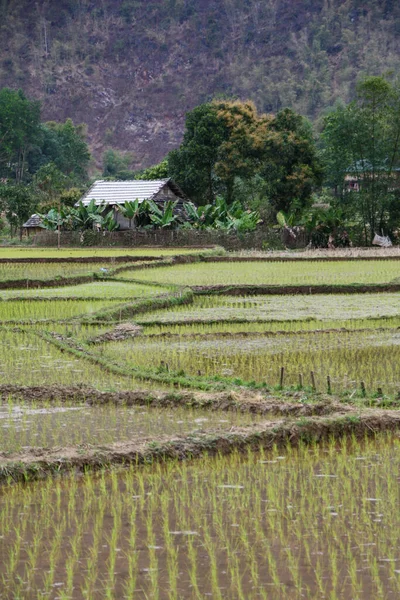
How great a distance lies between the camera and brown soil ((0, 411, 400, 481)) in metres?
5.14

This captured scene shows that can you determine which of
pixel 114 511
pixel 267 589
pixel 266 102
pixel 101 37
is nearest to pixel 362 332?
pixel 114 511

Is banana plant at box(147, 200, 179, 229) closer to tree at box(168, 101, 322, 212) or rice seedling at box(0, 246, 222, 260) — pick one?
rice seedling at box(0, 246, 222, 260)

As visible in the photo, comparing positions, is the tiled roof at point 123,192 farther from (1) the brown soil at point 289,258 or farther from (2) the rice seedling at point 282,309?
(2) the rice seedling at point 282,309

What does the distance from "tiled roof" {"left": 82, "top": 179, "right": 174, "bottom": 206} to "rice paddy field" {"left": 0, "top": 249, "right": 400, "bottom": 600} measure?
2447cm

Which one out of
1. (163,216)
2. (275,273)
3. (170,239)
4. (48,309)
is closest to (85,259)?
(275,273)

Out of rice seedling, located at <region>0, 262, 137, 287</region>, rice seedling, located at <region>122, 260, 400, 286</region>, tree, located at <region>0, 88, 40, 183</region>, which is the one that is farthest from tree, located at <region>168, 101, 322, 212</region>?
tree, located at <region>0, 88, 40, 183</region>

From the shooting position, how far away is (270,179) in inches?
1334

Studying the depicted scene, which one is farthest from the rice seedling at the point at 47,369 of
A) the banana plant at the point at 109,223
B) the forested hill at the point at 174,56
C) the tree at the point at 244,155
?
the forested hill at the point at 174,56

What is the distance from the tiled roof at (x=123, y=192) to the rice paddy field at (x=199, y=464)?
24.5 m

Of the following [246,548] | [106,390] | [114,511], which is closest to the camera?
[246,548]

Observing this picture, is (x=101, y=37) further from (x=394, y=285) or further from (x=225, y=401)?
(x=225, y=401)

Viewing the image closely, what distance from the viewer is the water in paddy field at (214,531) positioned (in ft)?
12.1

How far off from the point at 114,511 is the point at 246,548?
74 centimetres

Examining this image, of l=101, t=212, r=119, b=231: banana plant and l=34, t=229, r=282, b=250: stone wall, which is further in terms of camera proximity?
l=101, t=212, r=119, b=231: banana plant
